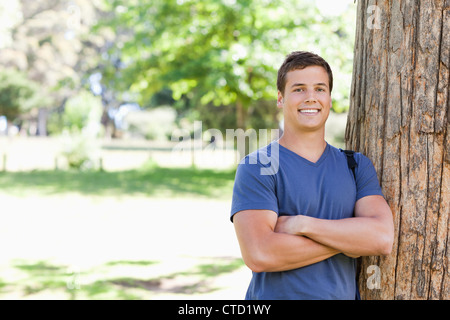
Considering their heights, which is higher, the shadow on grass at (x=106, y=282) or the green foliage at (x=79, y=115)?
the green foliage at (x=79, y=115)

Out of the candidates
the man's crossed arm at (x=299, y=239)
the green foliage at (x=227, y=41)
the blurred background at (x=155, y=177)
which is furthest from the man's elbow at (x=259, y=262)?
the green foliage at (x=227, y=41)

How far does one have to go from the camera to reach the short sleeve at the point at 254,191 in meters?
2.14

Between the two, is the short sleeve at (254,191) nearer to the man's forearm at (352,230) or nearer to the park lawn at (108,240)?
the man's forearm at (352,230)

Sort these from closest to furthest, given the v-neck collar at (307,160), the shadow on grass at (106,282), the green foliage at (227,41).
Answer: the v-neck collar at (307,160) → the shadow on grass at (106,282) → the green foliage at (227,41)

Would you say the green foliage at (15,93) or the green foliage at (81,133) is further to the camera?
the green foliage at (15,93)

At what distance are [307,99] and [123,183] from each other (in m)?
15.9

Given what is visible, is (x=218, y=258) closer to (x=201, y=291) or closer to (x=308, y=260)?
(x=201, y=291)

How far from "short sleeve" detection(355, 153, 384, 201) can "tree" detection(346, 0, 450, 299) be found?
0.26 ft

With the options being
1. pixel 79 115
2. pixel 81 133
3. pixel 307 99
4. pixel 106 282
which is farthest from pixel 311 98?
pixel 79 115

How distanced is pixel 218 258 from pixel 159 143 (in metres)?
43.1

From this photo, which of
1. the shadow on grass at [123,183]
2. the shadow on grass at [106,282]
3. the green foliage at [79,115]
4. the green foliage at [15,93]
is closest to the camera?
the shadow on grass at [106,282]

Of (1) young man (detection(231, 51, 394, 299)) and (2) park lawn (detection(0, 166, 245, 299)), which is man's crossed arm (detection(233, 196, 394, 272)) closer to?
(1) young man (detection(231, 51, 394, 299))

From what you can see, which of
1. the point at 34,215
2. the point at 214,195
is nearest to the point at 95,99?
the point at 214,195
